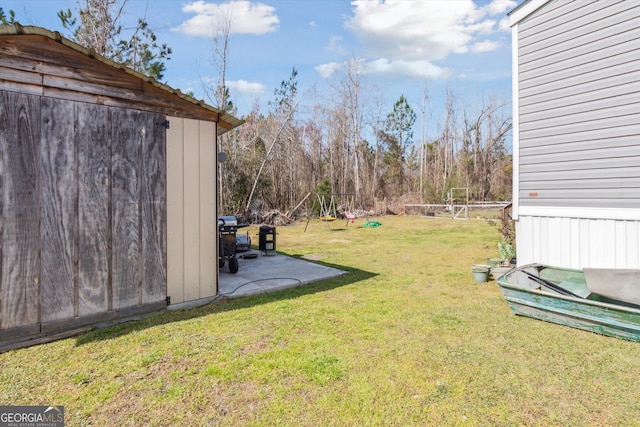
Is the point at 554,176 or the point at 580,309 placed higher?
the point at 554,176

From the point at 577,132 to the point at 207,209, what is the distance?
15.1ft

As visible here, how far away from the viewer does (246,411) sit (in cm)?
196

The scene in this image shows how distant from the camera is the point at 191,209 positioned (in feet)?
12.3

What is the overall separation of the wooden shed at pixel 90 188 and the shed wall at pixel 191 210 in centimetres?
1

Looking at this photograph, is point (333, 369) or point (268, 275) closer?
point (333, 369)

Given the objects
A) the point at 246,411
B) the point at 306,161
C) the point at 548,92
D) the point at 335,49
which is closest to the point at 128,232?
the point at 246,411

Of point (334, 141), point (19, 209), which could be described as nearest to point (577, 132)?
point (19, 209)

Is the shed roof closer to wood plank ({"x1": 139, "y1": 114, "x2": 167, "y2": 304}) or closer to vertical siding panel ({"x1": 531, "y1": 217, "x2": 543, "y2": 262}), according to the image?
wood plank ({"x1": 139, "y1": 114, "x2": 167, "y2": 304})

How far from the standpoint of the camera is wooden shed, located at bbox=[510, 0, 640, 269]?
3.77 m

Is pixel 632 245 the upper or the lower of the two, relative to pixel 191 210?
lower

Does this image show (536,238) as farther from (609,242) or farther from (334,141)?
(334,141)

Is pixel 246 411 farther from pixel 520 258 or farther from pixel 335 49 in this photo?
pixel 335 49

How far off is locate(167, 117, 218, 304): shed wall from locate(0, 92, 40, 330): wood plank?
108 cm

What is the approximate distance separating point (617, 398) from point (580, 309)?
3.72ft
